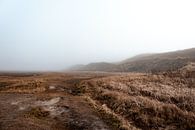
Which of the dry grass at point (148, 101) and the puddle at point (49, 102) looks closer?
the dry grass at point (148, 101)

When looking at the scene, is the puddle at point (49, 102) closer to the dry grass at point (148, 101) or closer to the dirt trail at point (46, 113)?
the dirt trail at point (46, 113)

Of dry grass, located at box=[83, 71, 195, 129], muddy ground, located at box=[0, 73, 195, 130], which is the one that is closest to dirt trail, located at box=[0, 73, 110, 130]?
muddy ground, located at box=[0, 73, 195, 130]

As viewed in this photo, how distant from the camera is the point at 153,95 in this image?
131 feet

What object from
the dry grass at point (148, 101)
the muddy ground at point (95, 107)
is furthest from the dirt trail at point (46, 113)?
the dry grass at point (148, 101)

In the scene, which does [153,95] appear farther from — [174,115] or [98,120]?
[98,120]

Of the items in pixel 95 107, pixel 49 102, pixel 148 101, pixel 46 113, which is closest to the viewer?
pixel 46 113

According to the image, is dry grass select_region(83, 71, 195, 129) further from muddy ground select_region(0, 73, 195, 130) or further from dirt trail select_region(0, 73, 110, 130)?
dirt trail select_region(0, 73, 110, 130)

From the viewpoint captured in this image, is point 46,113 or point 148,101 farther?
point 148,101

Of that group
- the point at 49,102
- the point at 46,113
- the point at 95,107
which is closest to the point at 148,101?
the point at 95,107

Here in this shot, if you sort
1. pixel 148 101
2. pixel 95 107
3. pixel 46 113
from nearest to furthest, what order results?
pixel 46 113 < pixel 95 107 < pixel 148 101

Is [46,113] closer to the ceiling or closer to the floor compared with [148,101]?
closer to the ceiling

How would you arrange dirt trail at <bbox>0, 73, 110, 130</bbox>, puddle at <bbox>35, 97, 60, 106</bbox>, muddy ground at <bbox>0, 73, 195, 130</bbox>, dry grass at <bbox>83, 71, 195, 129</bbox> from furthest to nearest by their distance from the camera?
1. puddle at <bbox>35, 97, 60, 106</bbox>
2. dry grass at <bbox>83, 71, 195, 129</bbox>
3. muddy ground at <bbox>0, 73, 195, 130</bbox>
4. dirt trail at <bbox>0, 73, 110, 130</bbox>

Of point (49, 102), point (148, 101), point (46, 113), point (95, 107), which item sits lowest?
point (148, 101)

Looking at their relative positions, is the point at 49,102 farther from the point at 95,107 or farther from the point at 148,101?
the point at 148,101
